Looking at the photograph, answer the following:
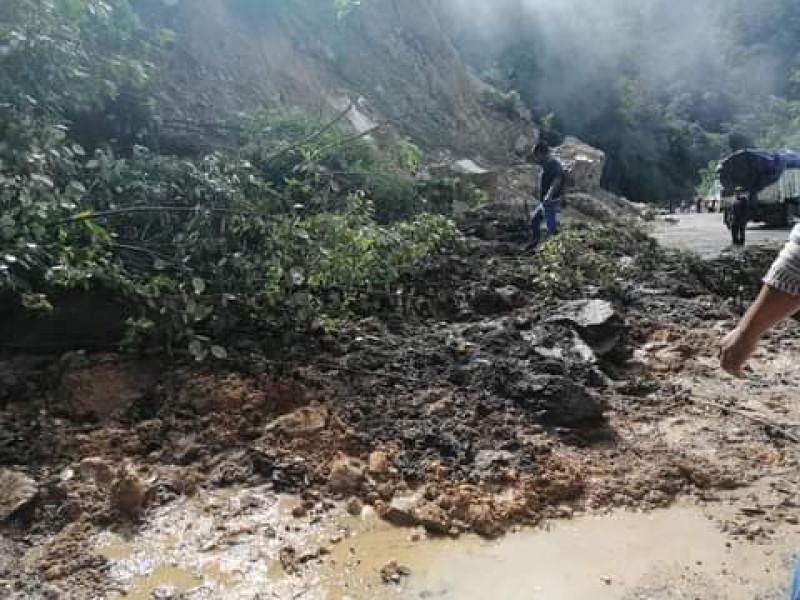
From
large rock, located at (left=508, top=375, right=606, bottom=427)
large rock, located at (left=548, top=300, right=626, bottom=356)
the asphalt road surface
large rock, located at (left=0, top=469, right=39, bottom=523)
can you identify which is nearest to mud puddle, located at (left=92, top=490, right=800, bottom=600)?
large rock, located at (left=0, top=469, right=39, bottom=523)

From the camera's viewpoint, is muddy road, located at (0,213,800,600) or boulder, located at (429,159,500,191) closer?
muddy road, located at (0,213,800,600)

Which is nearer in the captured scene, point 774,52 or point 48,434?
point 48,434

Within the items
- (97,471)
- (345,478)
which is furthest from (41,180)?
(345,478)

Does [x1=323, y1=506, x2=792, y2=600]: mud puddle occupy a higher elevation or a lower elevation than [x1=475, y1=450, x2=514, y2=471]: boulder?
lower

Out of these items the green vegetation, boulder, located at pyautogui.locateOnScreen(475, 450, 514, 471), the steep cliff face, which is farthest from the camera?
the steep cliff face

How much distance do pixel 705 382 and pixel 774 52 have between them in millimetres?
66727

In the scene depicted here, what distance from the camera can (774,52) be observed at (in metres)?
60.7

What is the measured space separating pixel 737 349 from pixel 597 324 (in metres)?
3.17

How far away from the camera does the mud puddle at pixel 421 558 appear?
8.09 ft

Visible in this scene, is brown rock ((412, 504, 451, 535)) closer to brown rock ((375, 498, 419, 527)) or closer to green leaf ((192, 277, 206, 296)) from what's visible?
brown rock ((375, 498, 419, 527))

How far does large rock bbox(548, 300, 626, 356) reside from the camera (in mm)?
4840

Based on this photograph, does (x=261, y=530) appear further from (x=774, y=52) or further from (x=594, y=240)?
(x=774, y=52)

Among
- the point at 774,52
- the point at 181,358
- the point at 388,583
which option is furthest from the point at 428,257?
the point at 774,52

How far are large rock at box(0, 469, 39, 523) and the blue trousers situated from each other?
20.7 feet
